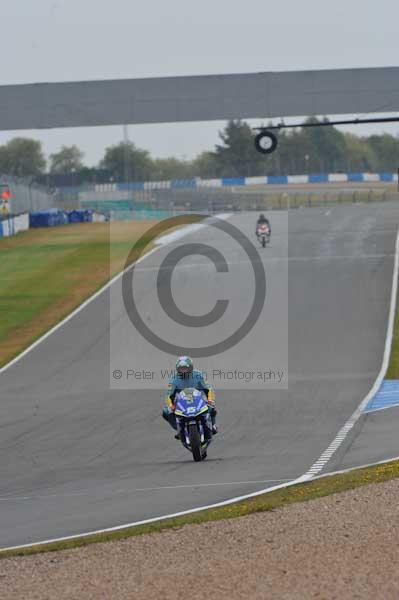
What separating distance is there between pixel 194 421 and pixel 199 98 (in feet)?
85.4

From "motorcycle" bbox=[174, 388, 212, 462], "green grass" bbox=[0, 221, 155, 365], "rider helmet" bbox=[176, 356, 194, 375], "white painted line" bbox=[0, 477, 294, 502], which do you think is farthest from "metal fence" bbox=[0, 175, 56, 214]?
"white painted line" bbox=[0, 477, 294, 502]

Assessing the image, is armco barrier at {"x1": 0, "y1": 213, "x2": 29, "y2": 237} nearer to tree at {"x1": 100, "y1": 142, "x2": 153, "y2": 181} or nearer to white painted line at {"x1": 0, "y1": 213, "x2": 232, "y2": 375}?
white painted line at {"x1": 0, "y1": 213, "x2": 232, "y2": 375}

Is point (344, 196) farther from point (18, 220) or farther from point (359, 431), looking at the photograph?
point (359, 431)

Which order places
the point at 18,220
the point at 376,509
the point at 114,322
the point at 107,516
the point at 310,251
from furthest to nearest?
the point at 18,220
the point at 310,251
the point at 114,322
the point at 107,516
the point at 376,509

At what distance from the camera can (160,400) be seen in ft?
79.7

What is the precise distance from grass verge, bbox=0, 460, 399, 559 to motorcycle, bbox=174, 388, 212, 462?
309 centimetres

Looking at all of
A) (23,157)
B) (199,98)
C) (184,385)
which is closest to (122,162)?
(23,157)

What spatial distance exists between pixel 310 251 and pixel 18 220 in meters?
24.5

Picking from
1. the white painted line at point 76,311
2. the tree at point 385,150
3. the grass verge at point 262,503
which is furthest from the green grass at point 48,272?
the tree at point 385,150

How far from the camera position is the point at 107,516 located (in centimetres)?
1250

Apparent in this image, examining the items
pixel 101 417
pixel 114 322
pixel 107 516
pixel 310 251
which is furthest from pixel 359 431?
pixel 310 251

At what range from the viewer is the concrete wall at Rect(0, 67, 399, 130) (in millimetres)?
40156

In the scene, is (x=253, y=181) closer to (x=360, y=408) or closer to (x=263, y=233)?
(x=263, y=233)

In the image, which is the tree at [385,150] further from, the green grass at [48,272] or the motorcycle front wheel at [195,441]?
the motorcycle front wheel at [195,441]
